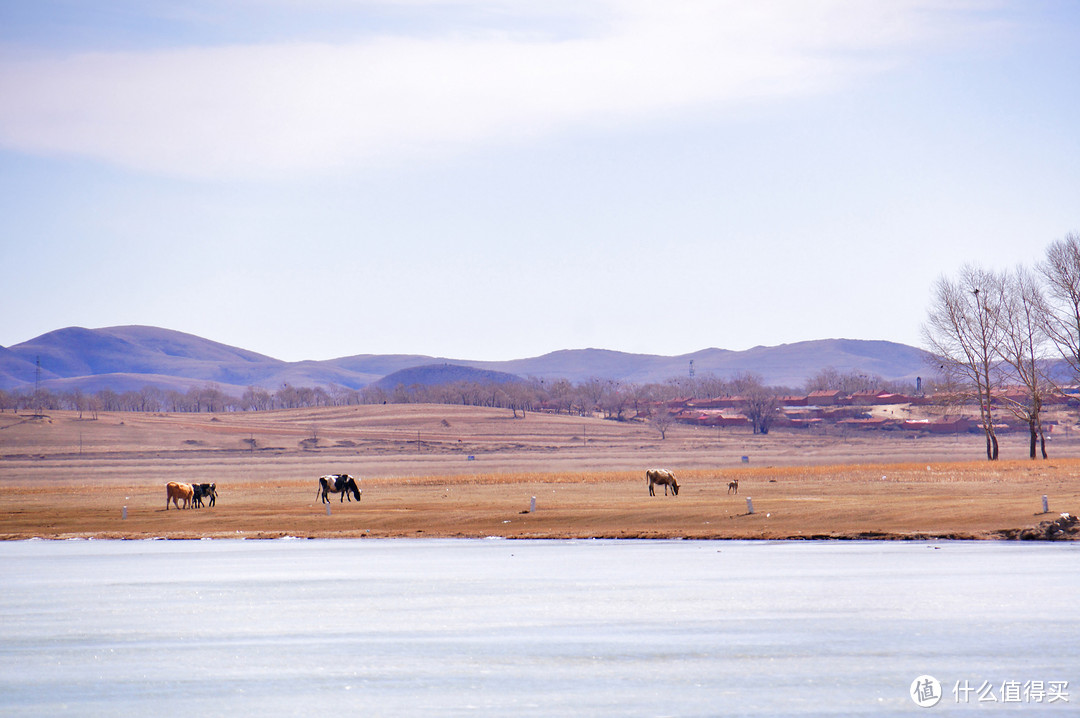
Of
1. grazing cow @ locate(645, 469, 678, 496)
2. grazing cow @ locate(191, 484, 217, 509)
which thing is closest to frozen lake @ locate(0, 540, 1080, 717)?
grazing cow @ locate(645, 469, 678, 496)

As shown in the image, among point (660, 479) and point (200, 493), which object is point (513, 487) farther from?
point (200, 493)

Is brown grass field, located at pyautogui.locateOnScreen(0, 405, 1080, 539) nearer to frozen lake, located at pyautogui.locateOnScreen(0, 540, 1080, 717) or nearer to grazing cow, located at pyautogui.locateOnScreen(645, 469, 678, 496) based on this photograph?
grazing cow, located at pyautogui.locateOnScreen(645, 469, 678, 496)

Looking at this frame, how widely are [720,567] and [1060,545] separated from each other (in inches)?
399

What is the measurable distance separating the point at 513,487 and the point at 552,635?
137 feet

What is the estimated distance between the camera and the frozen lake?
12.6m

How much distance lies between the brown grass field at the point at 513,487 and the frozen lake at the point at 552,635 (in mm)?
7991

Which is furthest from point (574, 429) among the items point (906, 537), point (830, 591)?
point (830, 591)

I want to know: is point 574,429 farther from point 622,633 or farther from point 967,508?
point 622,633

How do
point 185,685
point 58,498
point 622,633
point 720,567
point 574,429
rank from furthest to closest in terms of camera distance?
1. point 574,429
2. point 58,498
3. point 720,567
4. point 622,633
5. point 185,685

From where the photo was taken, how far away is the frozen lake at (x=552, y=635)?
1255 centimetres

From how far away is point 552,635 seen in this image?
656 inches

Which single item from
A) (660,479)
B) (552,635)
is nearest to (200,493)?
(660,479)

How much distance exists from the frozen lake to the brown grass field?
26.2 feet

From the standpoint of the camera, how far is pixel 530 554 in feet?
97.3
